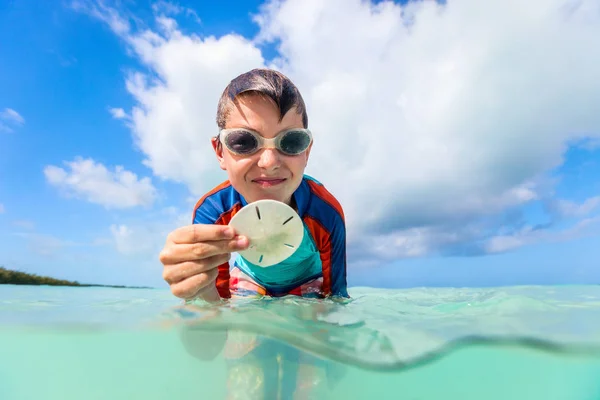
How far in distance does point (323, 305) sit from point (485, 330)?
1.82 metres

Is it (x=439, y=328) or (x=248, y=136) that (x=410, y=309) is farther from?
(x=248, y=136)

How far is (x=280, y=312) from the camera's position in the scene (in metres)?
4.14

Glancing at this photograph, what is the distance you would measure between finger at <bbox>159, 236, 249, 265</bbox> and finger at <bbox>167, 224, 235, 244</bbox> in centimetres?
5

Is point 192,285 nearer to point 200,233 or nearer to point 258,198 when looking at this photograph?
point 200,233

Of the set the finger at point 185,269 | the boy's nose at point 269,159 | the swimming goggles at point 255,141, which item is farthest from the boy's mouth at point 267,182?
the finger at point 185,269

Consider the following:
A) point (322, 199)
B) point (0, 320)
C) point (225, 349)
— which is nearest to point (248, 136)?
point (322, 199)

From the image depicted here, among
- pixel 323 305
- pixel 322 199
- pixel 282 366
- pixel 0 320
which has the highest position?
pixel 322 199

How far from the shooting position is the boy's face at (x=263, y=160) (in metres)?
4.16

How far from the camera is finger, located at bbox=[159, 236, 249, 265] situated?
129 inches

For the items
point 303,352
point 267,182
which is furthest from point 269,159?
point 303,352

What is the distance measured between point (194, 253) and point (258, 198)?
1370mm

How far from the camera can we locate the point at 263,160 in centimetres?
416

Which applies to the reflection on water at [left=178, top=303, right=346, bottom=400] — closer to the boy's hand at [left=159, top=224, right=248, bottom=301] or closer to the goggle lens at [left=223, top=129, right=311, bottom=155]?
the boy's hand at [left=159, top=224, right=248, bottom=301]

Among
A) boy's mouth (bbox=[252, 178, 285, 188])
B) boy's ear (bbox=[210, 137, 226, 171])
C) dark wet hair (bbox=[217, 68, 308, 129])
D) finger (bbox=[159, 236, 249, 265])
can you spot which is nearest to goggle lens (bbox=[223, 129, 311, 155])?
dark wet hair (bbox=[217, 68, 308, 129])
